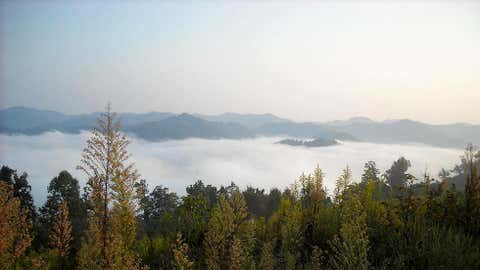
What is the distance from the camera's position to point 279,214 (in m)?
6.15

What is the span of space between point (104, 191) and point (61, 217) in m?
0.77

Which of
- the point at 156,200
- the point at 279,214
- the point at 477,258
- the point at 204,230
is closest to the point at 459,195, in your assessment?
the point at 477,258

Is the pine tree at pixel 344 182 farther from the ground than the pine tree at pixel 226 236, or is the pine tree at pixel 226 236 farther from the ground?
the pine tree at pixel 344 182

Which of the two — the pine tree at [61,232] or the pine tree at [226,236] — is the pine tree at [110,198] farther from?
the pine tree at [226,236]

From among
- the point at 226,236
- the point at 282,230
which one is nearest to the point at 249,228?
the point at 226,236

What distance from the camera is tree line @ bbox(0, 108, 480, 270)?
2.89 meters

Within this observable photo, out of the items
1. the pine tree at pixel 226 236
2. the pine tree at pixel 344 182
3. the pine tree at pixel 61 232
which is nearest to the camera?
the pine tree at pixel 61 232

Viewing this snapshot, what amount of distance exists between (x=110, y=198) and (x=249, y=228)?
6.49ft

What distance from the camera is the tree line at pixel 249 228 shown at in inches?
114

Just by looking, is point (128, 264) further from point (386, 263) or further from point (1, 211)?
point (386, 263)

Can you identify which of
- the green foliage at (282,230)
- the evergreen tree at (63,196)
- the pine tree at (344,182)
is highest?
the pine tree at (344,182)

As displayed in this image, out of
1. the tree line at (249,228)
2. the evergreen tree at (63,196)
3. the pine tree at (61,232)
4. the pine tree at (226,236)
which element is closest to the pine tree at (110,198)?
the tree line at (249,228)

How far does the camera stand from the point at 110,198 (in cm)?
288

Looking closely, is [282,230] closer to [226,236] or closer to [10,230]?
[226,236]
